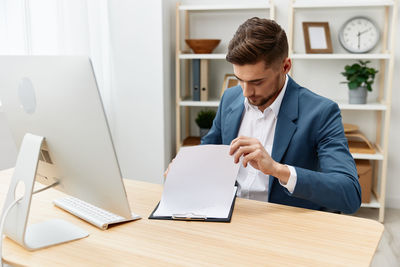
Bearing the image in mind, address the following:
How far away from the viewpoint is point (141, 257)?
3.34ft

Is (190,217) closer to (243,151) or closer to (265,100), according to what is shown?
(243,151)

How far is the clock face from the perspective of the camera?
3141mm

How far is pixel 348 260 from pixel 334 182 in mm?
355

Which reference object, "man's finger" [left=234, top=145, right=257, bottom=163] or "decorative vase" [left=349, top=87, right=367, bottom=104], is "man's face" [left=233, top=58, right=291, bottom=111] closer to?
"man's finger" [left=234, top=145, right=257, bottom=163]

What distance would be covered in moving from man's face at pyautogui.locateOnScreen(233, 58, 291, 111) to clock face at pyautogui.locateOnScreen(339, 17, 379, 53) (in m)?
1.85

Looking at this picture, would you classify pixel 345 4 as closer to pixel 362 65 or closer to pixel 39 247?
pixel 362 65

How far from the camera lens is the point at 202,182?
1276 millimetres

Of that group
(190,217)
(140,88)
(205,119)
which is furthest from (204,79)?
(190,217)

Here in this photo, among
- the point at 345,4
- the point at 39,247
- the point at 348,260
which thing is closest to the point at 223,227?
the point at 348,260

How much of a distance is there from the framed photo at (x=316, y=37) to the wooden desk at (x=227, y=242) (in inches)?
83.6

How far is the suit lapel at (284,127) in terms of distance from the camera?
4.99ft

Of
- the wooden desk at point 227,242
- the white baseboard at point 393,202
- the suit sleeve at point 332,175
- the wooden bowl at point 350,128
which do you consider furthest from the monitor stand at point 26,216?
the white baseboard at point 393,202

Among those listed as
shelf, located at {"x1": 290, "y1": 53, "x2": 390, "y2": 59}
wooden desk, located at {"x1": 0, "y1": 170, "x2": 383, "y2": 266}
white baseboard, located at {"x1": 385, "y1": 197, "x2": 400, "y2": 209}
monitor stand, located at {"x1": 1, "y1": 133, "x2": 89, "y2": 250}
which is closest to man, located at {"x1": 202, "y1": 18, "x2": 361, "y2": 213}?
wooden desk, located at {"x1": 0, "y1": 170, "x2": 383, "y2": 266}

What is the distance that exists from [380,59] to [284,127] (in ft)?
6.80
